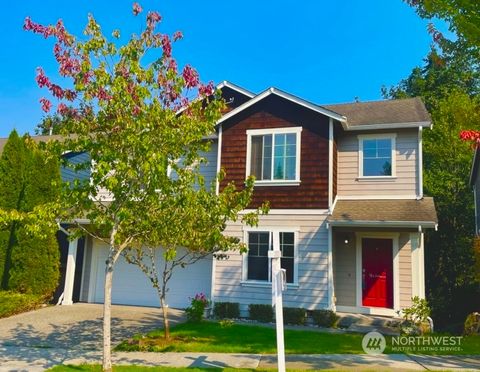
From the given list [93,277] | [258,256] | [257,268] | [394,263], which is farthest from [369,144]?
[93,277]

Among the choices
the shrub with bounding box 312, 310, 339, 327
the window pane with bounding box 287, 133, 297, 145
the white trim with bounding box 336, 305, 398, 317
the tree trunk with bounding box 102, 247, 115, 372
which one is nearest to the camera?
the tree trunk with bounding box 102, 247, 115, 372

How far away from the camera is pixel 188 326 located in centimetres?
1143

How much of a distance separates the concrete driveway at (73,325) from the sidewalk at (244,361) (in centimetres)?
80

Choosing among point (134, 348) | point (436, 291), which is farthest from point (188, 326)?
point (436, 291)

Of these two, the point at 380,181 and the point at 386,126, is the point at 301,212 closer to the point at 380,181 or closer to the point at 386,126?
the point at 380,181

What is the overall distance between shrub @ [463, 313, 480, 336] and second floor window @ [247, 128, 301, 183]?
600cm

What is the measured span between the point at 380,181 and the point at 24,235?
1196cm

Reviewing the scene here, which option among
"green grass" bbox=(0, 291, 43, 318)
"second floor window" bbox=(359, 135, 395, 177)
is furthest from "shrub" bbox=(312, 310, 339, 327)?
"green grass" bbox=(0, 291, 43, 318)

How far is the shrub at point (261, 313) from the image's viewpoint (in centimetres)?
1256

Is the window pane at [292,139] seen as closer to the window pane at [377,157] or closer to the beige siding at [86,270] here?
the window pane at [377,157]

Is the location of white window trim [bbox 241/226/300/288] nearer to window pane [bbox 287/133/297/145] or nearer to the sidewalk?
window pane [bbox 287/133/297/145]

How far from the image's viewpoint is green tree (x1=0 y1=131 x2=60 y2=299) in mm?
13945

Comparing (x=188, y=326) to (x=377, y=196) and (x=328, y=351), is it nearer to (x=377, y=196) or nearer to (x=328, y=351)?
(x=328, y=351)

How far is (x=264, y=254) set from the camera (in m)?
13.2
